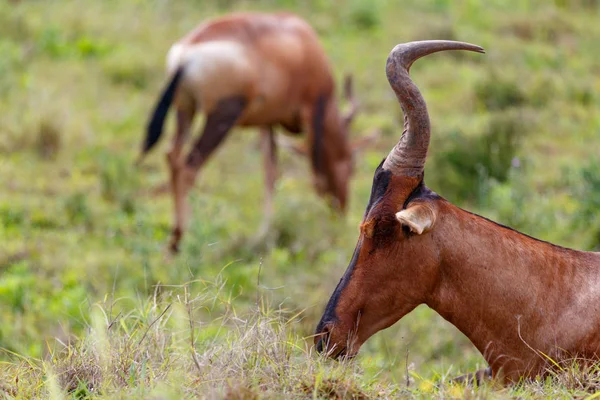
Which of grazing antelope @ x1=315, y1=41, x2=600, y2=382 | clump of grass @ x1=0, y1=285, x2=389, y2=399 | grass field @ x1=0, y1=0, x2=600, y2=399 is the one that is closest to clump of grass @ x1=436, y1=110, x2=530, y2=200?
grass field @ x1=0, y1=0, x2=600, y2=399

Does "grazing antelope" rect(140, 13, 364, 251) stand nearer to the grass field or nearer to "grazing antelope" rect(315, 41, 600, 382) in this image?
the grass field

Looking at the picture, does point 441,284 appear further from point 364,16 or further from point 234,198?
point 364,16

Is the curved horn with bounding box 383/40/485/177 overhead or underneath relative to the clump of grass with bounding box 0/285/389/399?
overhead

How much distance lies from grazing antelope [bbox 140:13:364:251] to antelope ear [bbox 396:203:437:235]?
455 centimetres

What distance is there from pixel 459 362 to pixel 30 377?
273 cm

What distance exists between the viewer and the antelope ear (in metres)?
3.82

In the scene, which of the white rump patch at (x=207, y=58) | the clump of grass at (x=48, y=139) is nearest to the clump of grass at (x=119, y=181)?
the clump of grass at (x=48, y=139)

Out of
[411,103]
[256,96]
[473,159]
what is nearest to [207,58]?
[256,96]

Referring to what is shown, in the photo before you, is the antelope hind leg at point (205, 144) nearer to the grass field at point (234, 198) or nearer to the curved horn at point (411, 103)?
the grass field at point (234, 198)

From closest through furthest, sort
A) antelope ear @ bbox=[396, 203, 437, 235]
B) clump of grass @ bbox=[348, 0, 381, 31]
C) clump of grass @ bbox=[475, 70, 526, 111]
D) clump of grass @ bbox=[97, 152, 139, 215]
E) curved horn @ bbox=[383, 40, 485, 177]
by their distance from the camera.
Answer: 1. antelope ear @ bbox=[396, 203, 437, 235]
2. curved horn @ bbox=[383, 40, 485, 177]
3. clump of grass @ bbox=[97, 152, 139, 215]
4. clump of grass @ bbox=[475, 70, 526, 111]
5. clump of grass @ bbox=[348, 0, 381, 31]

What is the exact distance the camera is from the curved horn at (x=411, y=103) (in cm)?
396

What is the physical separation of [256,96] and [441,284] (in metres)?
5.18

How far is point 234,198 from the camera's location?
9.96 m

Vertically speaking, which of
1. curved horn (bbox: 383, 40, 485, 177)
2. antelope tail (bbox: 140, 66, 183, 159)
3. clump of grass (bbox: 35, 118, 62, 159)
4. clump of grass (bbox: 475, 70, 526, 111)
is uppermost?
curved horn (bbox: 383, 40, 485, 177)
